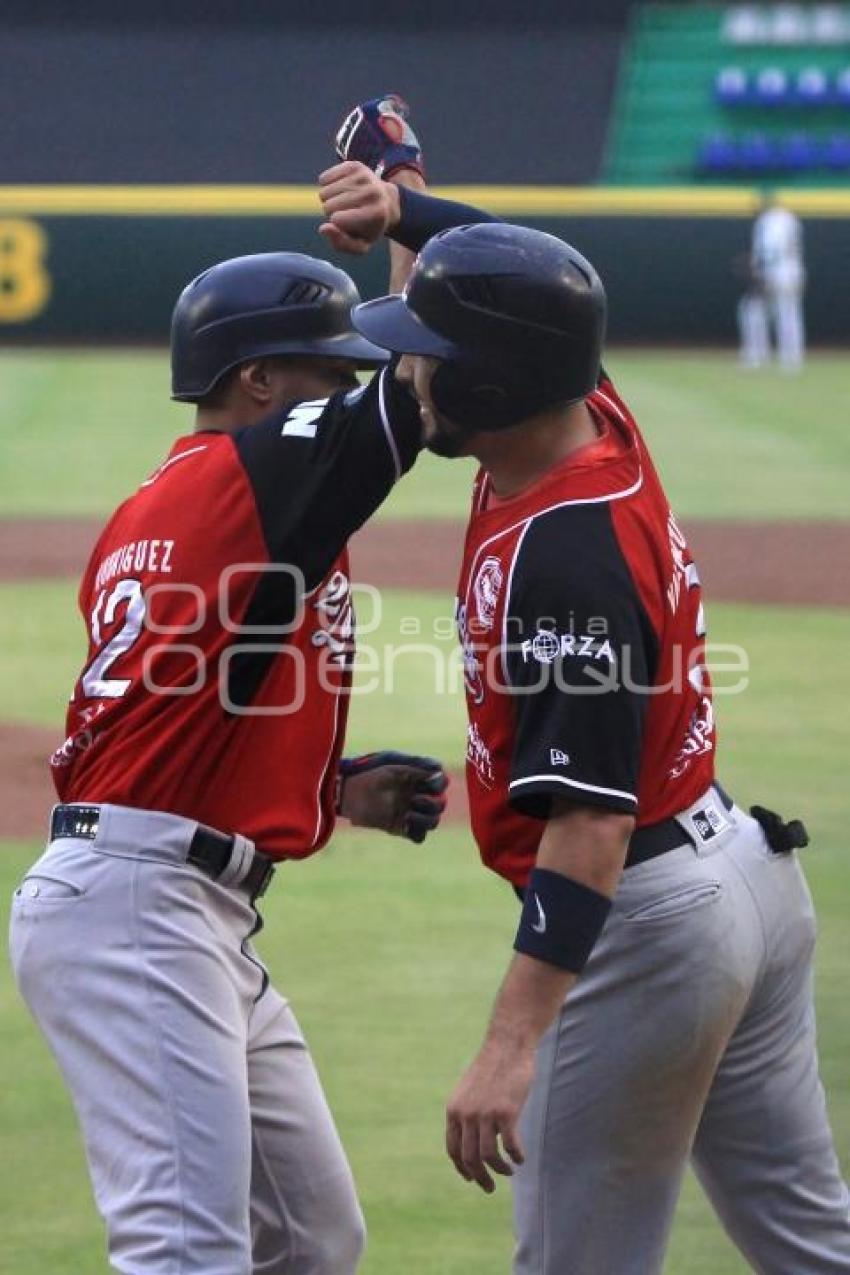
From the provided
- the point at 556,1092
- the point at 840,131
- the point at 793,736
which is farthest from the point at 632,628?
the point at 840,131

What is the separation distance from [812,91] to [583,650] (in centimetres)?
2999

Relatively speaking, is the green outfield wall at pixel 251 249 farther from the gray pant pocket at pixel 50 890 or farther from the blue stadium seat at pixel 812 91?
the gray pant pocket at pixel 50 890

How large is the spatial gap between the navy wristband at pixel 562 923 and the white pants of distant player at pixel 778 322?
22.1 metres

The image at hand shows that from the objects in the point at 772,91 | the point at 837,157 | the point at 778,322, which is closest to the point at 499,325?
the point at 778,322

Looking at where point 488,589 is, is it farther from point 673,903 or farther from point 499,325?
point 673,903

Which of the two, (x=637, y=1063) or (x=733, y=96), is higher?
(x=637, y=1063)

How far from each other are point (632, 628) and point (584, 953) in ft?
1.50

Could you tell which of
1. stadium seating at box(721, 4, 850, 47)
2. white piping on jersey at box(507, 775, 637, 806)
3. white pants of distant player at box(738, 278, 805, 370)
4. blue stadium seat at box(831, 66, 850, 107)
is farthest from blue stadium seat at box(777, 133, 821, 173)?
white piping on jersey at box(507, 775, 637, 806)

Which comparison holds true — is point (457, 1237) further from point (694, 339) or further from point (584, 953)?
point (694, 339)

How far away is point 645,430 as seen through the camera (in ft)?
59.5

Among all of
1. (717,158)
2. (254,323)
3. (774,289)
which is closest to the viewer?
(254,323)

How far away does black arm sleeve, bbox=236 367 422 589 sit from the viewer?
328 centimetres

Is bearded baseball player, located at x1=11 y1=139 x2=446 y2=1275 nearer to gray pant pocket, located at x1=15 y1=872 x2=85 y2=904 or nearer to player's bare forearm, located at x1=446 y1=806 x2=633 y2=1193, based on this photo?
gray pant pocket, located at x1=15 y1=872 x2=85 y2=904

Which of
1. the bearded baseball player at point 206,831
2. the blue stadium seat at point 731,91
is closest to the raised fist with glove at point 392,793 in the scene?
the bearded baseball player at point 206,831
